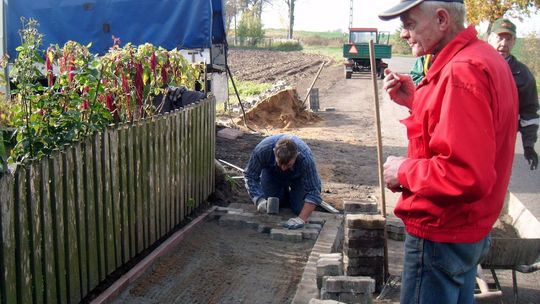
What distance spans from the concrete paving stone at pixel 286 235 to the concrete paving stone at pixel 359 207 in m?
0.53

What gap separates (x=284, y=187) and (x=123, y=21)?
6.22 meters

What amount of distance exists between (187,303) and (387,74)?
2.34m

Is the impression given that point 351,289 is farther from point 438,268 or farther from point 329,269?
point 438,268

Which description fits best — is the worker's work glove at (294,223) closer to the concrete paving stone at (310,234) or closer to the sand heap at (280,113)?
the concrete paving stone at (310,234)

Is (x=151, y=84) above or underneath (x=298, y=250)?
above

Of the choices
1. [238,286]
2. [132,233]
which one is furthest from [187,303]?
[132,233]

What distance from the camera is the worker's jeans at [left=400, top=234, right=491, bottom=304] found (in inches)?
90.8

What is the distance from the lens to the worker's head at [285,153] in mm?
5828

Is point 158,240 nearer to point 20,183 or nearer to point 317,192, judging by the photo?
point 317,192

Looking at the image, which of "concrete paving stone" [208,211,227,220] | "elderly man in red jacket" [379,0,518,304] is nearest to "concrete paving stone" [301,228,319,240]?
"concrete paving stone" [208,211,227,220]

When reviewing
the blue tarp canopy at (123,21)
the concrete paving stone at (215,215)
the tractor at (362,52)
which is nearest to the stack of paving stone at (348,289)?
the concrete paving stone at (215,215)

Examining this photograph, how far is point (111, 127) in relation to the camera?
443 cm

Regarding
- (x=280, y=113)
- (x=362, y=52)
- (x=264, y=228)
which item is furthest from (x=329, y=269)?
(x=362, y=52)

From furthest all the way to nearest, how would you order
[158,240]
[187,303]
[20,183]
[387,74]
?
[158,240]
[187,303]
[20,183]
[387,74]
